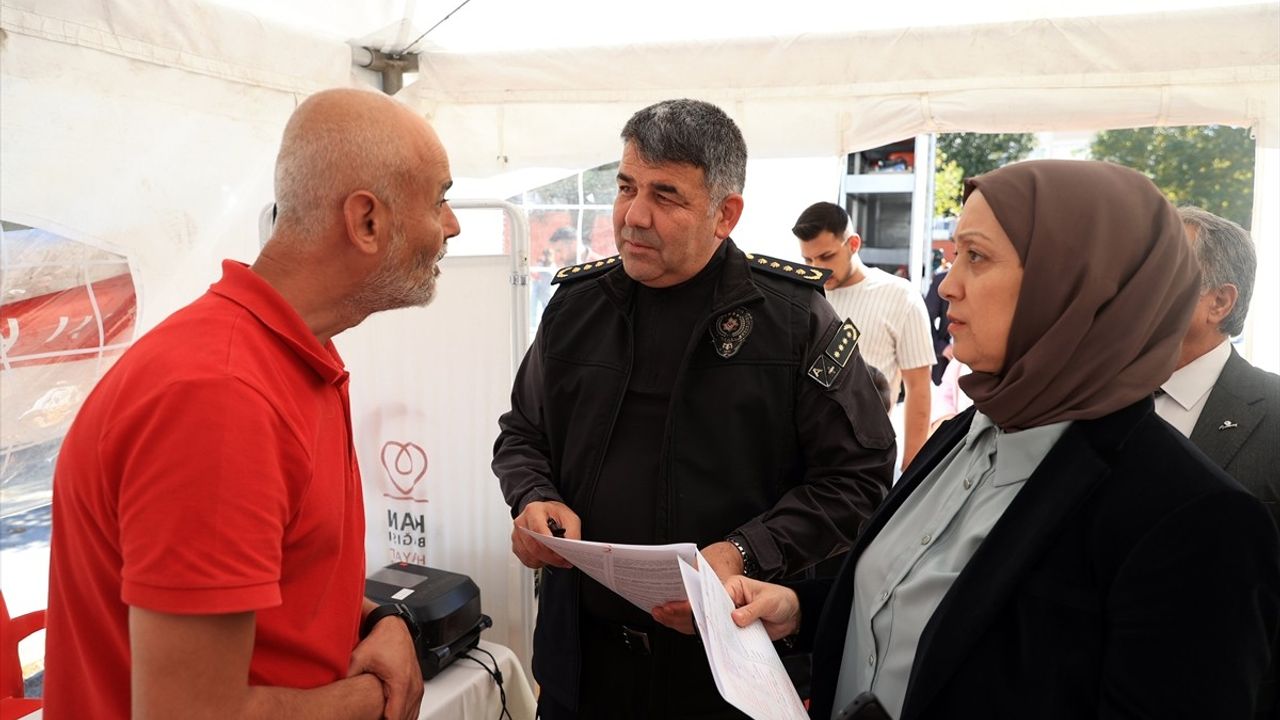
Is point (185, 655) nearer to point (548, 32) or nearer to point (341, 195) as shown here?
point (341, 195)

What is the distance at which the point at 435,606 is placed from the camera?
257 cm

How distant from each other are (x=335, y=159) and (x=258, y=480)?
52cm

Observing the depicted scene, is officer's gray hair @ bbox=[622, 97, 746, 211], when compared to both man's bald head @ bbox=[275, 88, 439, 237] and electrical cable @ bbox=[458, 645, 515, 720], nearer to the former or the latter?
man's bald head @ bbox=[275, 88, 439, 237]

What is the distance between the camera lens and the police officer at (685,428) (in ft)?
6.18

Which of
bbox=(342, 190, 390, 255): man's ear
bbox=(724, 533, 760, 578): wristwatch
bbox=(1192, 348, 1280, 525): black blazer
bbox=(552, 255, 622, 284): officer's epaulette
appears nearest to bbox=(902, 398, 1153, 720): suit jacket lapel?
bbox=(724, 533, 760, 578): wristwatch

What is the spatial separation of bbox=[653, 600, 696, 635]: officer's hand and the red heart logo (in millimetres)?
1894

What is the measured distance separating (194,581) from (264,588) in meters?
0.08

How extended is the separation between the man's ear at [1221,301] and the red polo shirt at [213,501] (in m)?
2.24

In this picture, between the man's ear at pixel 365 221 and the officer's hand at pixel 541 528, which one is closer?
the man's ear at pixel 365 221

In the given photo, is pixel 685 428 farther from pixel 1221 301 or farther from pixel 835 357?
pixel 1221 301

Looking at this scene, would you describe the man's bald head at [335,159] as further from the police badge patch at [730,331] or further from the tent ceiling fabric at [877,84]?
the tent ceiling fabric at [877,84]

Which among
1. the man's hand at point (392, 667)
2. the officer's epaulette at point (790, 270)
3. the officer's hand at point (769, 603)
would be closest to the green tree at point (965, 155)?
the officer's epaulette at point (790, 270)

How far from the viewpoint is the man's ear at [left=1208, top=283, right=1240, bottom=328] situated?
2164 millimetres

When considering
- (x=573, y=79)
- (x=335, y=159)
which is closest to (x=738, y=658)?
(x=335, y=159)
